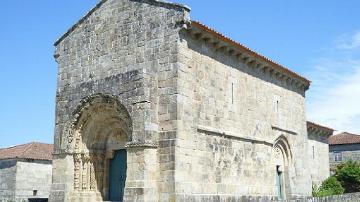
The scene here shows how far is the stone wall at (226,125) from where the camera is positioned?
13023 millimetres

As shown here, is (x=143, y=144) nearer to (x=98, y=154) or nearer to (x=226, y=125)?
(x=98, y=154)

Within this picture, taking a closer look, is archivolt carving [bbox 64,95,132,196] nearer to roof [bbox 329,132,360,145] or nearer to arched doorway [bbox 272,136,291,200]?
arched doorway [bbox 272,136,291,200]

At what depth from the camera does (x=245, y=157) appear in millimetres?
15609

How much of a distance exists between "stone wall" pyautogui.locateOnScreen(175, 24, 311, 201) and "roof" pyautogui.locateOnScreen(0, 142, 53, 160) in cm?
1854

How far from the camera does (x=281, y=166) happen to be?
1870cm

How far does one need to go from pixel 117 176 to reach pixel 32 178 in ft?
58.2

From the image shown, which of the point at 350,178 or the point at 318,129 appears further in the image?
the point at 318,129

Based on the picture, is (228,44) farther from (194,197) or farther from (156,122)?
(194,197)

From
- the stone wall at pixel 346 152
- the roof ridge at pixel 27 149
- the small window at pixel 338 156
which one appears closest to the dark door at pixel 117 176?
the roof ridge at pixel 27 149

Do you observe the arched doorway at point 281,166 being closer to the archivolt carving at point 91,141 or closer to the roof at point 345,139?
the archivolt carving at point 91,141

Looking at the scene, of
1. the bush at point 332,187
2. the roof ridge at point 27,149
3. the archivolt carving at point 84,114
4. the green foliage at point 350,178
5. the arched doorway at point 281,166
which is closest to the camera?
the archivolt carving at point 84,114

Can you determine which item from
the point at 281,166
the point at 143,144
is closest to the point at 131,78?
the point at 143,144

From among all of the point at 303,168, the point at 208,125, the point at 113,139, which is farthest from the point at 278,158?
the point at 113,139

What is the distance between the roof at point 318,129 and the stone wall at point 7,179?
18886 millimetres
